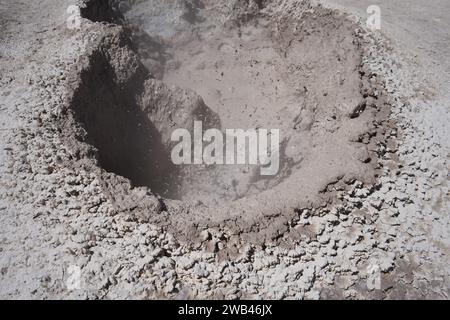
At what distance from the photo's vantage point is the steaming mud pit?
299 cm

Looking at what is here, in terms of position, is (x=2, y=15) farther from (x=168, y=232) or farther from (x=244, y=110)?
(x=168, y=232)

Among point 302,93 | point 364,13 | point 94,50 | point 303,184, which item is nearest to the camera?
point 303,184

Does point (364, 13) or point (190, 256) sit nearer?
point (190, 256)

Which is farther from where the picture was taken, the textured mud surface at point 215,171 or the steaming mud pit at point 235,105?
the steaming mud pit at point 235,105

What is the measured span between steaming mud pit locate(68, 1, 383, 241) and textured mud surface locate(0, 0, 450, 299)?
0.02 meters

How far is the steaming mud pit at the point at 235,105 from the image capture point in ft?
9.81

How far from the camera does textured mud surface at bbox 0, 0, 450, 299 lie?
245 centimetres

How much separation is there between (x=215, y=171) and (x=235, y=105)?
1.11m

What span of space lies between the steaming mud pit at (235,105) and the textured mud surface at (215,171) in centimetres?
2

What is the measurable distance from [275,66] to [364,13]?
141 centimetres

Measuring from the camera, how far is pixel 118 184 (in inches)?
112

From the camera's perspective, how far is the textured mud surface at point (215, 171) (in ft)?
8.05

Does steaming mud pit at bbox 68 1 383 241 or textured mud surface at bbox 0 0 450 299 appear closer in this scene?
textured mud surface at bbox 0 0 450 299
